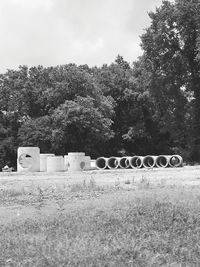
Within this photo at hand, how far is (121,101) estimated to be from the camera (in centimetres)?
6462

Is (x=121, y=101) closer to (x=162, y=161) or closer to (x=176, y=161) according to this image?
(x=162, y=161)

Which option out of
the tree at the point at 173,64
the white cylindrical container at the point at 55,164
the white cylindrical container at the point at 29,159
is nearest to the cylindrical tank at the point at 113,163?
the white cylindrical container at the point at 55,164

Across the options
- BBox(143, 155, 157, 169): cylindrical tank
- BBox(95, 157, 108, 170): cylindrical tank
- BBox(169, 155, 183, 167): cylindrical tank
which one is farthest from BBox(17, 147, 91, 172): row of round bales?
BBox(169, 155, 183, 167): cylindrical tank

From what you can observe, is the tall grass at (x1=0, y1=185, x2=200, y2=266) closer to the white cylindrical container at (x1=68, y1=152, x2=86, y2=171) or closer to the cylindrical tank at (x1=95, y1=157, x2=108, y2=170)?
the white cylindrical container at (x1=68, y1=152, x2=86, y2=171)

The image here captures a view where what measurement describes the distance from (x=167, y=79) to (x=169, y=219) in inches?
1622

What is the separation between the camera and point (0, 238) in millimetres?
8414

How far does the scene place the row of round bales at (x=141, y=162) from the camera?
139ft

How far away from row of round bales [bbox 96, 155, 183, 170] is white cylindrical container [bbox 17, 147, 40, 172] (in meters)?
6.08

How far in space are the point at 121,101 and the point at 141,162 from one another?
22.2m

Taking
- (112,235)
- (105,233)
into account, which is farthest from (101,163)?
(112,235)

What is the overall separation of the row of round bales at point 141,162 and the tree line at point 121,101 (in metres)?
7.03

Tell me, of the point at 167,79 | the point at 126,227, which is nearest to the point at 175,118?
the point at 167,79

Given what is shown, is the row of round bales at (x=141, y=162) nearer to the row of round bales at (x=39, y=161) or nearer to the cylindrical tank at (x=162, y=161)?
the cylindrical tank at (x=162, y=161)

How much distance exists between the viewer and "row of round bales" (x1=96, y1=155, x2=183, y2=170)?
4244 centimetres
